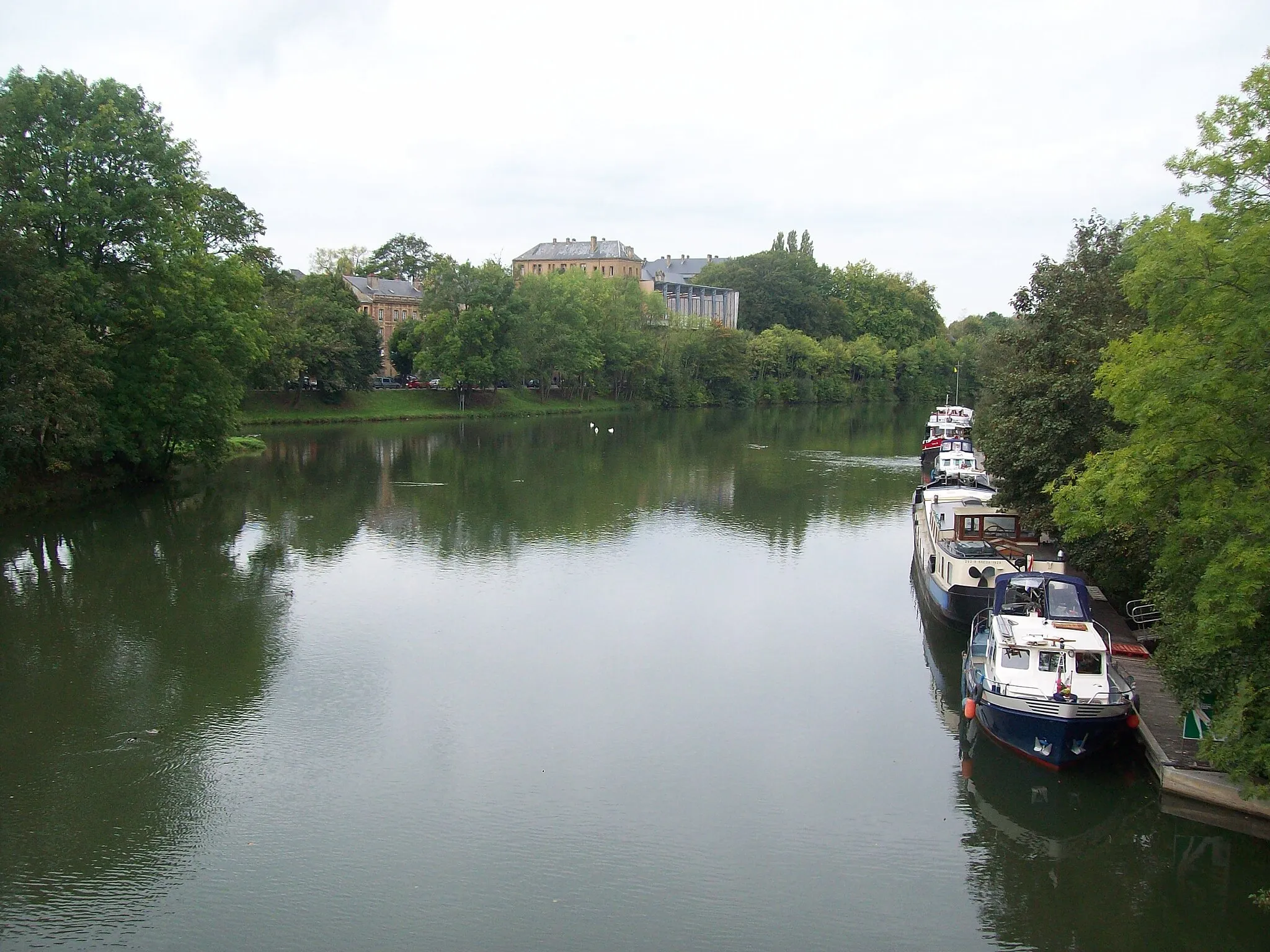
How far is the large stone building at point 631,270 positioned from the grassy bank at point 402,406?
125ft

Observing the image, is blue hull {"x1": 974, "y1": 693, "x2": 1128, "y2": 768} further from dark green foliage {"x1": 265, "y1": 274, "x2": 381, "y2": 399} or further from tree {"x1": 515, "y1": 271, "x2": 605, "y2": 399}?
tree {"x1": 515, "y1": 271, "x2": 605, "y2": 399}

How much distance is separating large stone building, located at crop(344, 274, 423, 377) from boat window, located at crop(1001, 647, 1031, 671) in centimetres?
9172

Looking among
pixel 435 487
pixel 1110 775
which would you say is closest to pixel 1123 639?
pixel 1110 775

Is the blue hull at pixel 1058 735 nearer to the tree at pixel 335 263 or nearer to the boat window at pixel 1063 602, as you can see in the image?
the boat window at pixel 1063 602

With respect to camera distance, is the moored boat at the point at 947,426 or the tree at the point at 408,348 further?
the tree at the point at 408,348

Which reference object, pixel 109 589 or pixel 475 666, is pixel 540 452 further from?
pixel 475 666

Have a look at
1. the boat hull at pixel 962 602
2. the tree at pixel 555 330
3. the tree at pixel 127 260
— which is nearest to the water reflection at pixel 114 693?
the tree at pixel 127 260

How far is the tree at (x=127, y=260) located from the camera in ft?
118

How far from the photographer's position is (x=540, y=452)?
61.6 metres

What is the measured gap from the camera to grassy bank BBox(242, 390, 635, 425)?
2985 inches

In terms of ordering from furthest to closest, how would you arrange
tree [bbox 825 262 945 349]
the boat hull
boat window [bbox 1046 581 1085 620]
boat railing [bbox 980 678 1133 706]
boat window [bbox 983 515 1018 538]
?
tree [bbox 825 262 945 349]
boat window [bbox 983 515 1018 538]
the boat hull
boat window [bbox 1046 581 1085 620]
boat railing [bbox 980 678 1133 706]

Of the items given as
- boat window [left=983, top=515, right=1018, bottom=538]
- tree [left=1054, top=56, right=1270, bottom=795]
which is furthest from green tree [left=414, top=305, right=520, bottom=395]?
tree [left=1054, top=56, right=1270, bottom=795]

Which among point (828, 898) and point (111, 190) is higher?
point (111, 190)

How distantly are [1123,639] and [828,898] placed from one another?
1108 cm
